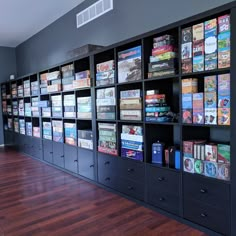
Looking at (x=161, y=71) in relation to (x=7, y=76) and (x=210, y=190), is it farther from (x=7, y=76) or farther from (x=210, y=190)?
(x=7, y=76)

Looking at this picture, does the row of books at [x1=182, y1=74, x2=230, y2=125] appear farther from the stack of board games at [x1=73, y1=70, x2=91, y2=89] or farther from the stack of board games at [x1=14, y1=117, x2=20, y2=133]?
the stack of board games at [x1=14, y1=117, x2=20, y2=133]

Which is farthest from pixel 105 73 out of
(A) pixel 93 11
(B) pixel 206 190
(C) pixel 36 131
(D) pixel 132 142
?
(C) pixel 36 131

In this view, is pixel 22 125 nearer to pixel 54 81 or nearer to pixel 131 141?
pixel 54 81

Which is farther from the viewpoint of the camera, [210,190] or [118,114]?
[118,114]

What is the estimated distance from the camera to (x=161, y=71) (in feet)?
6.82

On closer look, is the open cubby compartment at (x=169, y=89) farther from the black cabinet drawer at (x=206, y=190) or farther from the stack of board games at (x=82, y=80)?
the stack of board games at (x=82, y=80)

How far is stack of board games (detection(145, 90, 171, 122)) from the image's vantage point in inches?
84.0

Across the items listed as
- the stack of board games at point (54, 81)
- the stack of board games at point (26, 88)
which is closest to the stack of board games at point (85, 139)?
the stack of board games at point (54, 81)

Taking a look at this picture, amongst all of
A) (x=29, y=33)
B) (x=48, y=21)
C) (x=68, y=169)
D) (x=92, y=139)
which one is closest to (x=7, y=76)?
(x=29, y=33)

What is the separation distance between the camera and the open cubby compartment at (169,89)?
7.41 feet

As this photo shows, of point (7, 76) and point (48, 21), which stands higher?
point (48, 21)

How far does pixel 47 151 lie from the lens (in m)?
4.00

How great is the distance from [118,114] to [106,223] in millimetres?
1114

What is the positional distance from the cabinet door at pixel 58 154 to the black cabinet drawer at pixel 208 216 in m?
2.20
